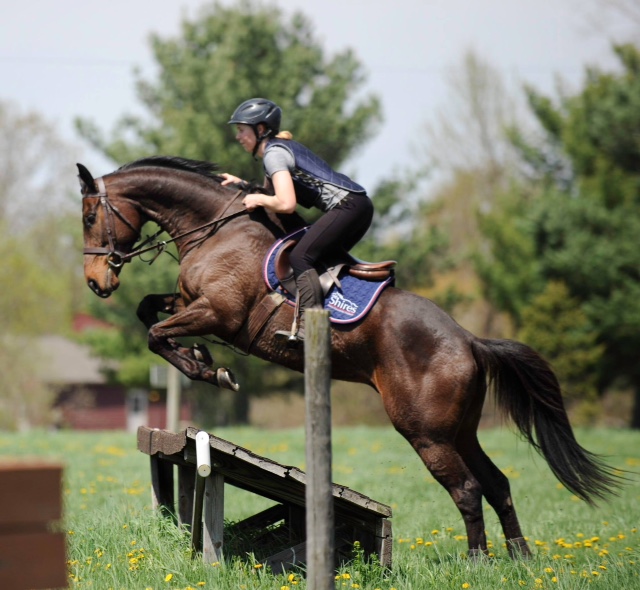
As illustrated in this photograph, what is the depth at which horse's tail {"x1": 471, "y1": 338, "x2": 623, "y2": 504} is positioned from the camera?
637 cm

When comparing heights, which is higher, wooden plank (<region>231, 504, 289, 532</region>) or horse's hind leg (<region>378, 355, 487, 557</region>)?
horse's hind leg (<region>378, 355, 487, 557</region>)

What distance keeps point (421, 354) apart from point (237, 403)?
81.5ft

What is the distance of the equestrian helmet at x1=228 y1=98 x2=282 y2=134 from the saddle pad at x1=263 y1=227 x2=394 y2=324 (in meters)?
0.85

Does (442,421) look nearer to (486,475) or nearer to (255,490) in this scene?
(486,475)

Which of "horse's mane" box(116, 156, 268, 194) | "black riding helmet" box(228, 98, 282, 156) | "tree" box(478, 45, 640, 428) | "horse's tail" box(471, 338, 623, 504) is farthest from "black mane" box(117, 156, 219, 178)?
"tree" box(478, 45, 640, 428)

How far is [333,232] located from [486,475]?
2.10 meters

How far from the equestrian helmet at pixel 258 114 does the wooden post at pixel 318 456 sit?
2.45 m

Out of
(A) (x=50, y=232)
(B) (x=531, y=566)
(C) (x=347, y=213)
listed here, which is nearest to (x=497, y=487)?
(B) (x=531, y=566)

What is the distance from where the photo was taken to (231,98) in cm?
2630

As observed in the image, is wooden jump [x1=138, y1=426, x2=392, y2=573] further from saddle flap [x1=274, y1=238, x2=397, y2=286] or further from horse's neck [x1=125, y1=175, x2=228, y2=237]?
horse's neck [x1=125, y1=175, x2=228, y2=237]

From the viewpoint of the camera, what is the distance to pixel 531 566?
5707 mm

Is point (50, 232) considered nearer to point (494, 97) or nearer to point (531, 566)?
point (494, 97)

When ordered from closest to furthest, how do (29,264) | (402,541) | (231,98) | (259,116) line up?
(259,116) → (402,541) → (231,98) → (29,264)

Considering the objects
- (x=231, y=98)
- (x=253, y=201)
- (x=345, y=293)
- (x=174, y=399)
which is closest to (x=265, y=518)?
(x=345, y=293)
